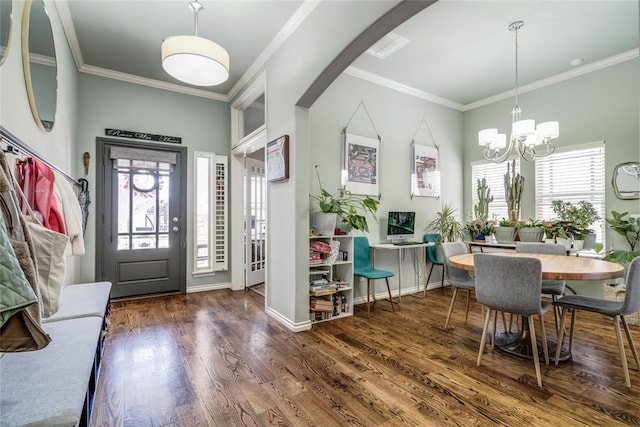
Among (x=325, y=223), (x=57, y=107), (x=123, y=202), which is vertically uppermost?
(x=57, y=107)

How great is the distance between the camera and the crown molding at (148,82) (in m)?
3.91

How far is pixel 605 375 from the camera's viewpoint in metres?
2.19

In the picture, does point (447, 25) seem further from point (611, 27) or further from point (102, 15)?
point (102, 15)

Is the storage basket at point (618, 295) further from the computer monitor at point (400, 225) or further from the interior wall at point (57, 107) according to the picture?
the interior wall at point (57, 107)

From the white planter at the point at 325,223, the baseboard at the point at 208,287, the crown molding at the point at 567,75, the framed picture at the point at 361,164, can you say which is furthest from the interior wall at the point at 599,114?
the baseboard at the point at 208,287

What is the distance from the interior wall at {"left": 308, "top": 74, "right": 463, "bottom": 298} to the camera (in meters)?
3.92

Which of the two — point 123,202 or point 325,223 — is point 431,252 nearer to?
point 325,223

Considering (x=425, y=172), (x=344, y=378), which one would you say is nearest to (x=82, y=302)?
(x=344, y=378)

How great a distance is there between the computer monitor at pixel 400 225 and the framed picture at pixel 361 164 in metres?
0.42

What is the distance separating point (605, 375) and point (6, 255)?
3318 millimetres

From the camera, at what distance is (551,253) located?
317 centimetres

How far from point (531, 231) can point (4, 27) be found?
526cm

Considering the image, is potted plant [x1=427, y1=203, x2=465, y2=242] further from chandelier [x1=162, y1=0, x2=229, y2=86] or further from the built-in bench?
the built-in bench

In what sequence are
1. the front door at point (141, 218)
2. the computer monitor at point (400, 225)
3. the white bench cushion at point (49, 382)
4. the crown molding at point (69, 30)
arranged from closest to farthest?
the white bench cushion at point (49, 382)
the crown molding at point (69, 30)
the front door at point (141, 218)
the computer monitor at point (400, 225)
